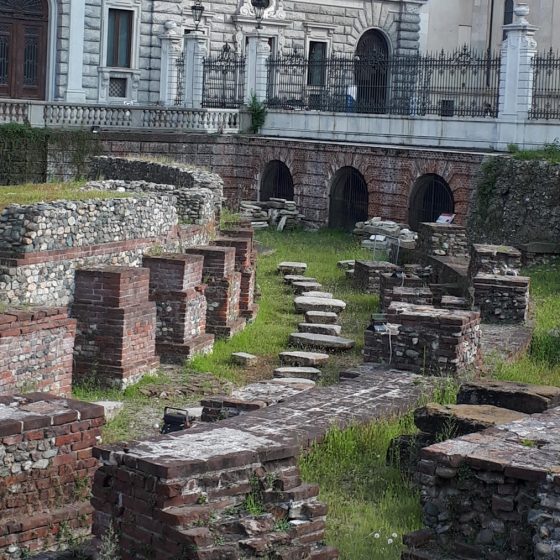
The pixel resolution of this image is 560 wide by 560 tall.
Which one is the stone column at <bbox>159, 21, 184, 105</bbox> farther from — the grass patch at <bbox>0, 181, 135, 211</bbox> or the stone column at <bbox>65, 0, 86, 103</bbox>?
the grass patch at <bbox>0, 181, 135, 211</bbox>

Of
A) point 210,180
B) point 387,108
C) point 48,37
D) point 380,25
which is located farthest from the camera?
point 380,25

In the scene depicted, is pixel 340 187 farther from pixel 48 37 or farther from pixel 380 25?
pixel 380 25

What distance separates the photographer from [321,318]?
→ 16.9 metres

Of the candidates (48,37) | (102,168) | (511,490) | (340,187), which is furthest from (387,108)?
(511,490)

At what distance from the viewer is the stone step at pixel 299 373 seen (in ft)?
45.4

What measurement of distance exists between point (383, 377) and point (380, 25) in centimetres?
2961

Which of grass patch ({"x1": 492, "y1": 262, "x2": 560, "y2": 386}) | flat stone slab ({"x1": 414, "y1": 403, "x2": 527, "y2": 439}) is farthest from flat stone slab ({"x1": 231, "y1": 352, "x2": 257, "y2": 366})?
flat stone slab ({"x1": 414, "y1": 403, "x2": 527, "y2": 439})

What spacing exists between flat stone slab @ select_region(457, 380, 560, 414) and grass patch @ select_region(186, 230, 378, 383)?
4.28m

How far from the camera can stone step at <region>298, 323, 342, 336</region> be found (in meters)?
16.1

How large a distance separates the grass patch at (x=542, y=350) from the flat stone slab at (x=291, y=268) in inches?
160

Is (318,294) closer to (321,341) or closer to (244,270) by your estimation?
(244,270)

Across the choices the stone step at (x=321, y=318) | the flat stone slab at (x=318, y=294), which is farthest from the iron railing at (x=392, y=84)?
the stone step at (x=321, y=318)

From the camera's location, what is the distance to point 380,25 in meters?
40.0

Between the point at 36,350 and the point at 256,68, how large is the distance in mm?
19498
